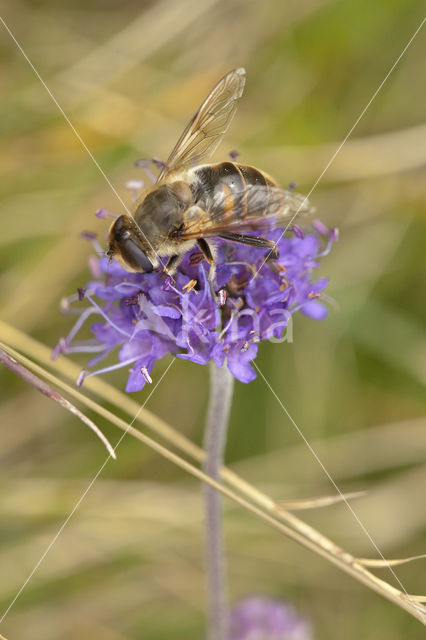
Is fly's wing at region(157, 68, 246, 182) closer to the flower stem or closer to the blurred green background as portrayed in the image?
the flower stem

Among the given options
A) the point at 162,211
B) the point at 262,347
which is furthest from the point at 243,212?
the point at 262,347

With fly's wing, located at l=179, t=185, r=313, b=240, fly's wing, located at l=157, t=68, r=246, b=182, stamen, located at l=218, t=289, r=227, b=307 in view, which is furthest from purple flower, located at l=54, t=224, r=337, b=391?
fly's wing, located at l=157, t=68, r=246, b=182

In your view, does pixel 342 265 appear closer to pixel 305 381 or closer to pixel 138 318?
pixel 305 381

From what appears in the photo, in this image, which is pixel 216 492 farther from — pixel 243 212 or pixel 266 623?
pixel 266 623

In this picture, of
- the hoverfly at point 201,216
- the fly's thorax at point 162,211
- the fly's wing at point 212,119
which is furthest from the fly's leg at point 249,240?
the fly's wing at point 212,119

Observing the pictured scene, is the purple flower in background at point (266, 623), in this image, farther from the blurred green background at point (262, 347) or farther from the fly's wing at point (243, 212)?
the fly's wing at point (243, 212)

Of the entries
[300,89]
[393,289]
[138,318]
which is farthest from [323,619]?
[300,89]
